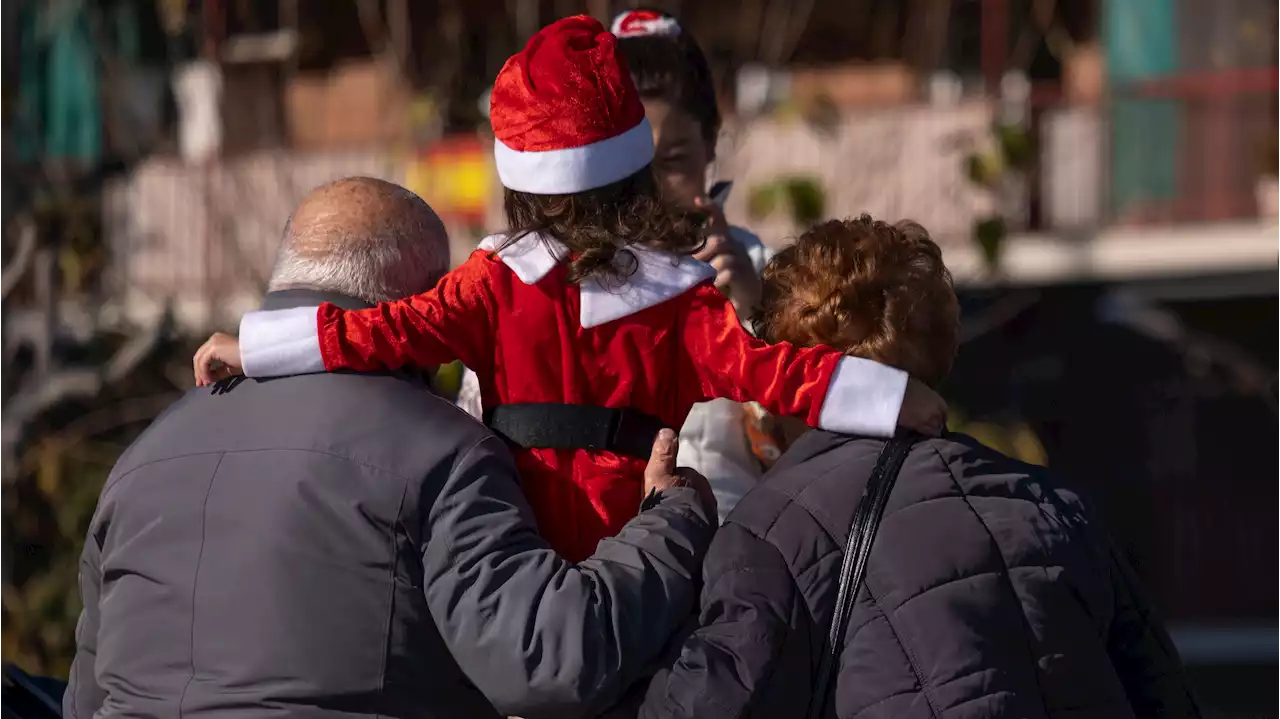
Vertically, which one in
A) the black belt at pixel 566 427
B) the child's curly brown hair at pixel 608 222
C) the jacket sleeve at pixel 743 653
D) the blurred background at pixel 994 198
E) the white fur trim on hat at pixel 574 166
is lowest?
the blurred background at pixel 994 198

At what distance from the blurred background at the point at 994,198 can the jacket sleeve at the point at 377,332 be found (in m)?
7.20

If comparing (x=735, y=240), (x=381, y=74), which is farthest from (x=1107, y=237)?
(x=735, y=240)

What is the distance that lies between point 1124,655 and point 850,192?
9.22 metres

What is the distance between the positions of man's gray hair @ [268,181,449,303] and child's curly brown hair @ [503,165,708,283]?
16 centimetres

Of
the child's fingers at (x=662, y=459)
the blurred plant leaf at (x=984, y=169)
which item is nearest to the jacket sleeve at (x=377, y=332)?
the child's fingers at (x=662, y=459)

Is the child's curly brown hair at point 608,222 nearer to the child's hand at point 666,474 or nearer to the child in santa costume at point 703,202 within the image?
the child's hand at point 666,474

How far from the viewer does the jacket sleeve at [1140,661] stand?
238 centimetres

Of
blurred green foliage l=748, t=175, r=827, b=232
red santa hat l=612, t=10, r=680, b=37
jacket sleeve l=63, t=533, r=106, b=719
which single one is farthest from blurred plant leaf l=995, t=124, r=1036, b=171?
jacket sleeve l=63, t=533, r=106, b=719

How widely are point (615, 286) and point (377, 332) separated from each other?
1.17 ft

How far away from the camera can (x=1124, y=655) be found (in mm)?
2395

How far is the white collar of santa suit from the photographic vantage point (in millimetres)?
2428

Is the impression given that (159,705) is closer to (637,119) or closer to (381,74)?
(637,119)

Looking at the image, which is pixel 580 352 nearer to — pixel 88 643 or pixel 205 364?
pixel 205 364

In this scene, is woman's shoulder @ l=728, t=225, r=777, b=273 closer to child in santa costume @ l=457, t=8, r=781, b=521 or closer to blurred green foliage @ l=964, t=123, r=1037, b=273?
child in santa costume @ l=457, t=8, r=781, b=521
